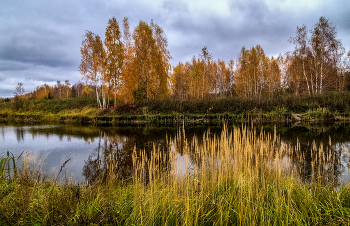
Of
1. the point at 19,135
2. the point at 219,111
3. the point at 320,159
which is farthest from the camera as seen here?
the point at 219,111

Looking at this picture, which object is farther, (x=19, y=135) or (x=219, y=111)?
(x=219, y=111)

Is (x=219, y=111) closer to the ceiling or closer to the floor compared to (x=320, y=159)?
closer to the ceiling

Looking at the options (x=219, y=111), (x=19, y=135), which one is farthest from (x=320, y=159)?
(x=219, y=111)

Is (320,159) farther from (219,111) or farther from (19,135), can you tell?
(219,111)

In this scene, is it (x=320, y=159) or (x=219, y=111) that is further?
(x=219, y=111)

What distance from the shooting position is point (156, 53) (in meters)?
23.7

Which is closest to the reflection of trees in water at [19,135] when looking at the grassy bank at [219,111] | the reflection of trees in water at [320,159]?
the grassy bank at [219,111]

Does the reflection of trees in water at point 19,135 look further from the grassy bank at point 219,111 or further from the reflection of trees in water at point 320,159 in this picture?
the reflection of trees in water at point 320,159

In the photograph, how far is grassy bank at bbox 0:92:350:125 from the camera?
18453 mm

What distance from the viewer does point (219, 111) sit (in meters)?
21.2

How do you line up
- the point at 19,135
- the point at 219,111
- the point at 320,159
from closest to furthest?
the point at 320,159, the point at 19,135, the point at 219,111

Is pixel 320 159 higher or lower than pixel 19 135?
higher

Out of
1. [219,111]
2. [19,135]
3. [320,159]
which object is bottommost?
[19,135]

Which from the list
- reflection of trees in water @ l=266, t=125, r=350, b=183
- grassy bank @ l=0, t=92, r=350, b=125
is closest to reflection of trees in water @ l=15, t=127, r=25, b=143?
grassy bank @ l=0, t=92, r=350, b=125
